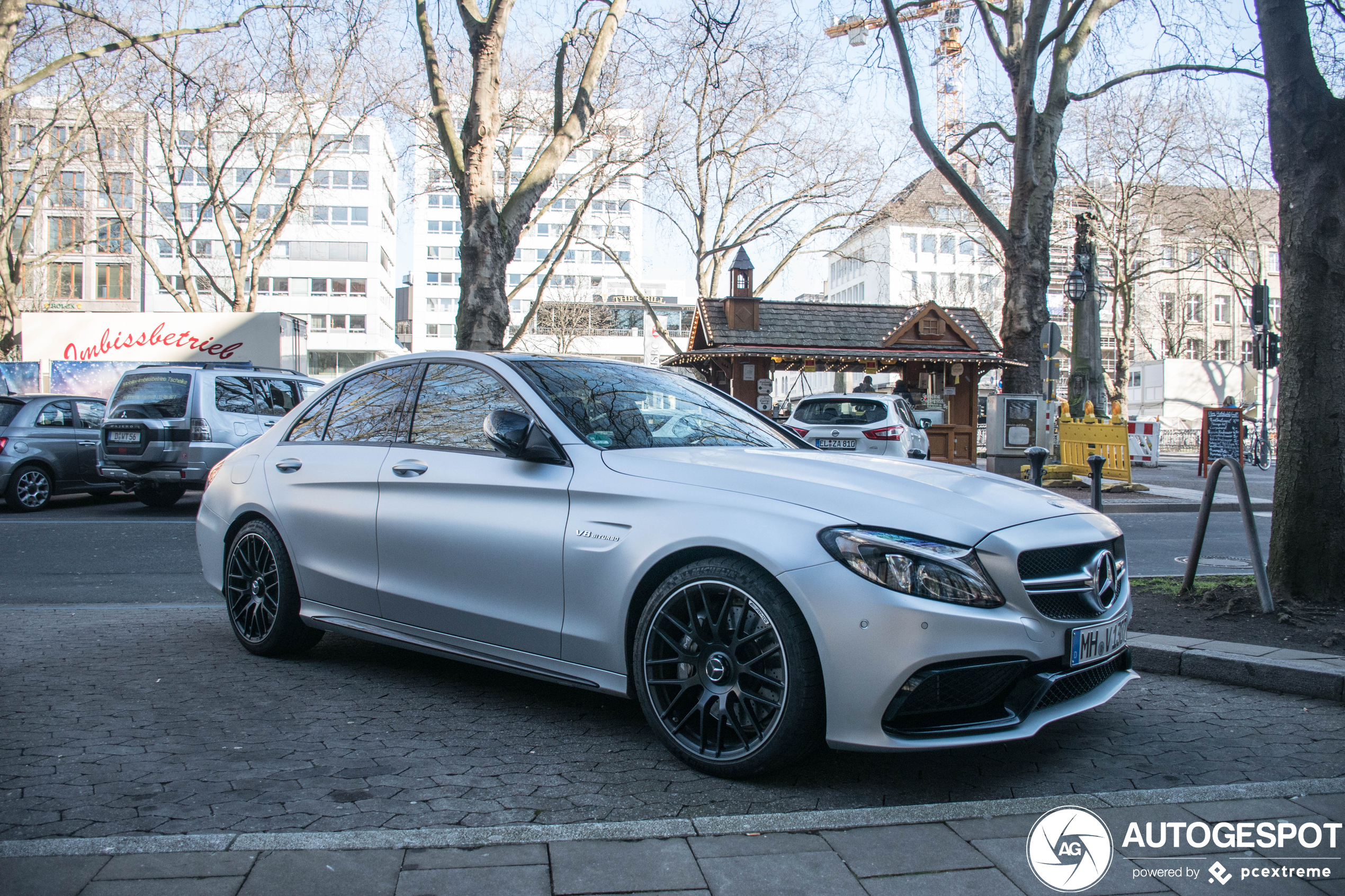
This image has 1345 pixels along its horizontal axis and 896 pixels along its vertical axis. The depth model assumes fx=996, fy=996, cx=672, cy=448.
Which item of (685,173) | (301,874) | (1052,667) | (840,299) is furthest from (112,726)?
(840,299)

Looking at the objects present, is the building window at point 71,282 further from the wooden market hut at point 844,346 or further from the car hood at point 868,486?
the car hood at point 868,486

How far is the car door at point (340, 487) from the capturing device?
4.43m

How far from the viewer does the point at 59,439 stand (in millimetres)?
13227

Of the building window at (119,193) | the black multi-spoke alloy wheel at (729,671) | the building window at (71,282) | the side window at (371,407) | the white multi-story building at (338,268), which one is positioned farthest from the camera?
the white multi-story building at (338,268)

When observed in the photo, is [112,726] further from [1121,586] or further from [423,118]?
[423,118]

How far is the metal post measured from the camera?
5.52 m

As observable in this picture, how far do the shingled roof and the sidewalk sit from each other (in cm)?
2328

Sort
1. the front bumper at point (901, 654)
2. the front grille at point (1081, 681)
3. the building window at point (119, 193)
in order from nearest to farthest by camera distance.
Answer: the front bumper at point (901, 654), the front grille at point (1081, 681), the building window at point (119, 193)

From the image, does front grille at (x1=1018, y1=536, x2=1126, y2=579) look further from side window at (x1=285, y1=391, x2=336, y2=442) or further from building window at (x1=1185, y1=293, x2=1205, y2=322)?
building window at (x1=1185, y1=293, x2=1205, y2=322)

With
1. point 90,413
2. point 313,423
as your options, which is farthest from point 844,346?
point 313,423

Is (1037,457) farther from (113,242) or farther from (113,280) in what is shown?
(113,280)

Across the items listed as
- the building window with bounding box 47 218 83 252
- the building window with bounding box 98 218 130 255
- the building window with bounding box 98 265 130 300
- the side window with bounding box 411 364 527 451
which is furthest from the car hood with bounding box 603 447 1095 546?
the building window with bounding box 98 265 130 300

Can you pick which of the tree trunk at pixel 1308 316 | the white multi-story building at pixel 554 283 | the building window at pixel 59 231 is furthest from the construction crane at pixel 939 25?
the building window at pixel 59 231

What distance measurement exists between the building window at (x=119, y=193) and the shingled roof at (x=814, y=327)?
17440 millimetres
